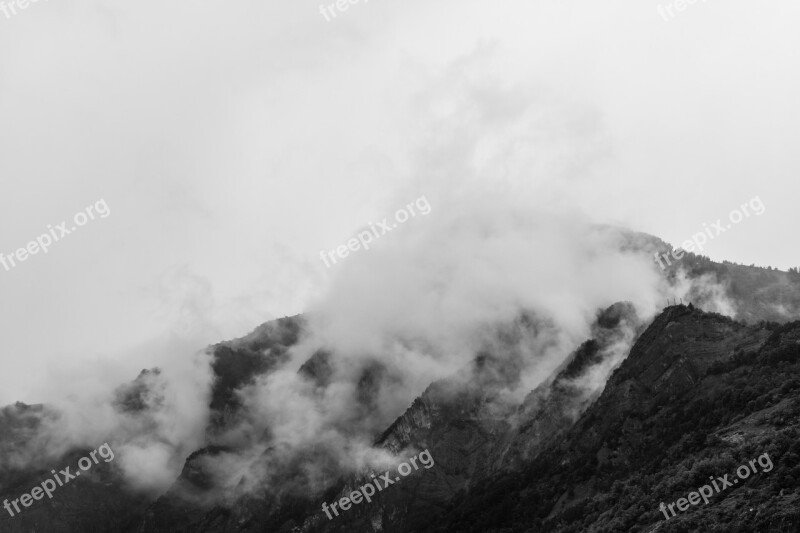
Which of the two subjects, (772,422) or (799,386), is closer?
(772,422)

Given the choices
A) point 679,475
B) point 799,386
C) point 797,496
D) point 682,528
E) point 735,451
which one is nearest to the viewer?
point 797,496

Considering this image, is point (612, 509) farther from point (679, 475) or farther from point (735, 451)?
point (735, 451)

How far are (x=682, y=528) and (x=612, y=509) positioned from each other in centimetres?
5424

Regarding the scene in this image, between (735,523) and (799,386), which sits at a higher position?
(799,386)

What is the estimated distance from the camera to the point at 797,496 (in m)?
125

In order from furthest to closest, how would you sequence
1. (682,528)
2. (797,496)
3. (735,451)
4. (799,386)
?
1. (799,386)
2. (735,451)
3. (682,528)
4. (797,496)

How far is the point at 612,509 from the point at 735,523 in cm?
6620

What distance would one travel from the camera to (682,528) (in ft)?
462

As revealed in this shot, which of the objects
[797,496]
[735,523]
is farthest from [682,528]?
[797,496]

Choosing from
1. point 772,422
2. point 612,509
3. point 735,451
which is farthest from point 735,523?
point 612,509

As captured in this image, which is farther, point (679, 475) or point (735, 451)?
point (679, 475)

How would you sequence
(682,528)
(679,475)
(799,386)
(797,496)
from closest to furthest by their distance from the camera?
(797,496) → (682,528) → (679,475) → (799,386)

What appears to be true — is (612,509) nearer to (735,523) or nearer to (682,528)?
(682,528)

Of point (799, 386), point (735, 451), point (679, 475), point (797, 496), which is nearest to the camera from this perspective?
point (797, 496)
